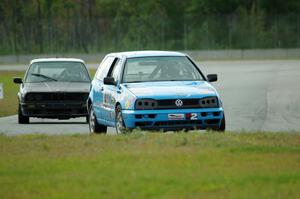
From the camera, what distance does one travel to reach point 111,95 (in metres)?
19.4

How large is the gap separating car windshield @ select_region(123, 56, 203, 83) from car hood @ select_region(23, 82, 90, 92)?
642 centimetres

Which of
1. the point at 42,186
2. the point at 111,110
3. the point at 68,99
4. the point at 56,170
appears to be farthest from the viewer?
the point at 68,99

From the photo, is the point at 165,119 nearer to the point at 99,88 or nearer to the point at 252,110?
the point at 99,88

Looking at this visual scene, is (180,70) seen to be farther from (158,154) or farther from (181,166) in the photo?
(181,166)

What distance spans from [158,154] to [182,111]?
4.55 meters

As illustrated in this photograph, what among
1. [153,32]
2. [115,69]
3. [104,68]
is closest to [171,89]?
[115,69]

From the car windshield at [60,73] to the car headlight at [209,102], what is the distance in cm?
878

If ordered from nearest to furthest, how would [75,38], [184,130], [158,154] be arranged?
[158,154] → [184,130] → [75,38]

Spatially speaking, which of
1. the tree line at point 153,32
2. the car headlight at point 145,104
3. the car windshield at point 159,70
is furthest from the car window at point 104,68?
the tree line at point 153,32

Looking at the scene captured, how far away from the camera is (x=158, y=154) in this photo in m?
13.7

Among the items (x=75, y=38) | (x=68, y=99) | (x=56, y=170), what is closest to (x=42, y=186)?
(x=56, y=170)

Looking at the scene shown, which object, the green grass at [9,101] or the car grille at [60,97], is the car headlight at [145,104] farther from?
the green grass at [9,101]

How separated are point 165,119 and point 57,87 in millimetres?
8444

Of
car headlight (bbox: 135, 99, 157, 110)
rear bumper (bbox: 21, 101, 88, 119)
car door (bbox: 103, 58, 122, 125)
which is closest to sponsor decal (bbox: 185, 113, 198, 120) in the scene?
car headlight (bbox: 135, 99, 157, 110)
